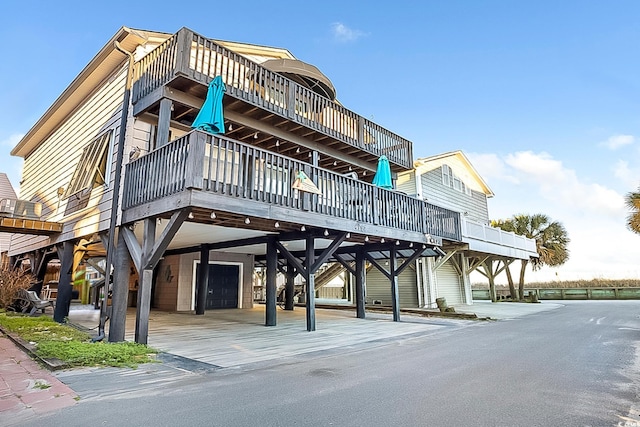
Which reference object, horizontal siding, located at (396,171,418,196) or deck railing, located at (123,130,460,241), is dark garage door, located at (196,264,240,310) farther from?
horizontal siding, located at (396,171,418,196)

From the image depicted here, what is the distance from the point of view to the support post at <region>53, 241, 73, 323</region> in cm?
983

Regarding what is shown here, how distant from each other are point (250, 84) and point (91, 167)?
482 centimetres

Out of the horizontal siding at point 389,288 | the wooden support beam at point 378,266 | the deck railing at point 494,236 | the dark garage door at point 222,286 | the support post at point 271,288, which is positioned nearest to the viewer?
the support post at point 271,288

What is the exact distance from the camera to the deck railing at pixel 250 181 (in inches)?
239

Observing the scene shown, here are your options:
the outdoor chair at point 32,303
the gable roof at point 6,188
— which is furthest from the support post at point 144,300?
the gable roof at point 6,188

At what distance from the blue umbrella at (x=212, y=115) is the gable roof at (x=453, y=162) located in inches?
439

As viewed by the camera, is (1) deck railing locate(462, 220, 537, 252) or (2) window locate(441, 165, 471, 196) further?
(2) window locate(441, 165, 471, 196)

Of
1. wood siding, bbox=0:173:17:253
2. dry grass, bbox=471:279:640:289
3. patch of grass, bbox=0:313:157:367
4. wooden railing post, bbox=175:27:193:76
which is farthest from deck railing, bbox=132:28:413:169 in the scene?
dry grass, bbox=471:279:640:289

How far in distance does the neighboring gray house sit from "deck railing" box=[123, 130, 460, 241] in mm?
6076

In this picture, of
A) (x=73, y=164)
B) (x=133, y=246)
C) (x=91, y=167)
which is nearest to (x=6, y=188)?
(x=73, y=164)

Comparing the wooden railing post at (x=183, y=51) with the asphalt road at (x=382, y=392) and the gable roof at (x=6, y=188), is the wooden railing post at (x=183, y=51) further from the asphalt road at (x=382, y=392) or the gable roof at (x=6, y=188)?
the gable roof at (x=6, y=188)

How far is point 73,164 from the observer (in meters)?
11.2

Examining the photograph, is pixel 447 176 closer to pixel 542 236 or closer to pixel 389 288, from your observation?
pixel 389 288

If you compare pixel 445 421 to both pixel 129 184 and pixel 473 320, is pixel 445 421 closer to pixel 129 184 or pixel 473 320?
pixel 129 184
